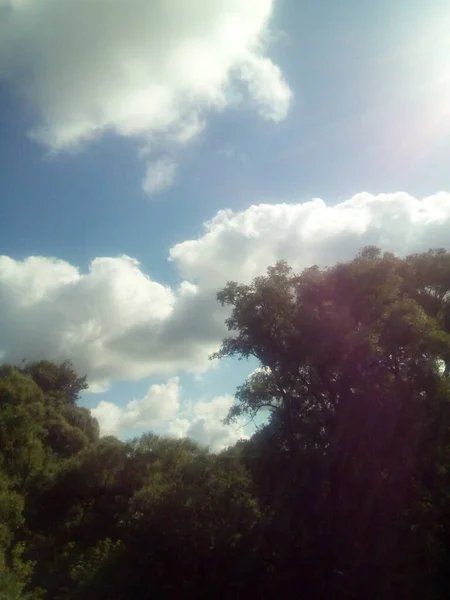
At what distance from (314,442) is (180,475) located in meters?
6.32

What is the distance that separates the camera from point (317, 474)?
20.0 metres

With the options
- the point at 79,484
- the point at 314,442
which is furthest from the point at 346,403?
the point at 79,484

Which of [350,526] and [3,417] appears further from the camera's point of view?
[3,417]

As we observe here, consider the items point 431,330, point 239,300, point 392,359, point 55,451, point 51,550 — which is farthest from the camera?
point 55,451

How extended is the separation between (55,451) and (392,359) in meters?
33.1

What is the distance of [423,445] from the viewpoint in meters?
18.2

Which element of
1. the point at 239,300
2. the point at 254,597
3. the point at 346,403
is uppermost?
the point at 239,300

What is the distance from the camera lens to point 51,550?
30.9 m

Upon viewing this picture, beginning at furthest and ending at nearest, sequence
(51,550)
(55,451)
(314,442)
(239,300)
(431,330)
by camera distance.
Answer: (55,451), (51,550), (239,300), (314,442), (431,330)

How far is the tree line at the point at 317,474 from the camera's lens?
17781 millimetres

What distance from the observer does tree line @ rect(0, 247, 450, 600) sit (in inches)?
700

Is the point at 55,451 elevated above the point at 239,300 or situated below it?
below

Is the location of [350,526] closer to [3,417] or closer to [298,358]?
[298,358]

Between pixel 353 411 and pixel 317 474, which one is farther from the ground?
pixel 353 411
